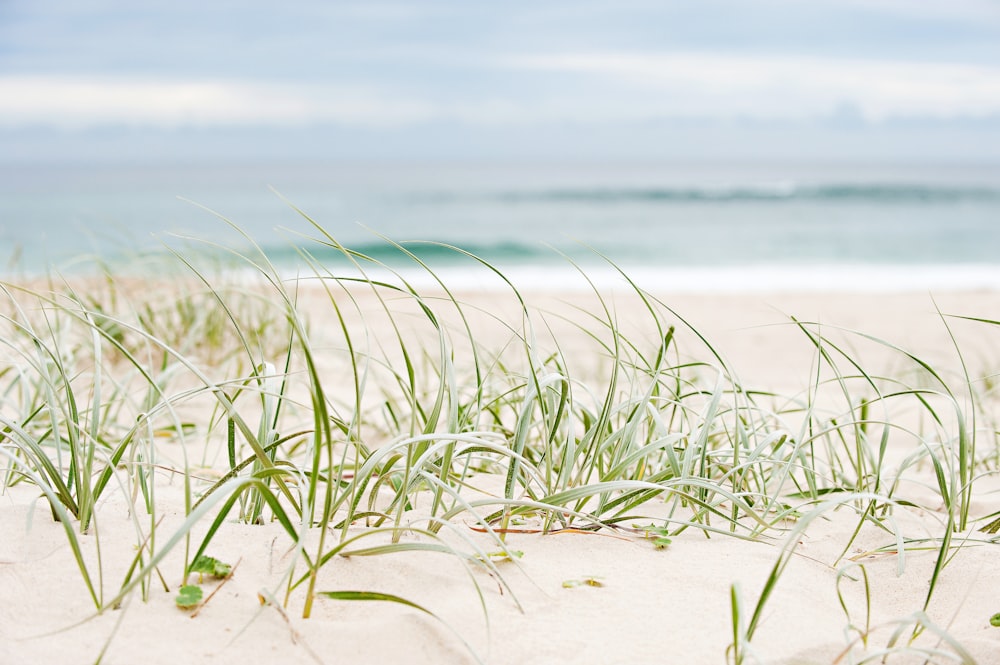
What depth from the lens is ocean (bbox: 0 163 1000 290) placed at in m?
11.6

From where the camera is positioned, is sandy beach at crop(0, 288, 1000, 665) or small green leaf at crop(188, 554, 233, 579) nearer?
sandy beach at crop(0, 288, 1000, 665)

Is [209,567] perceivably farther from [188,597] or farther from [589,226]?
[589,226]

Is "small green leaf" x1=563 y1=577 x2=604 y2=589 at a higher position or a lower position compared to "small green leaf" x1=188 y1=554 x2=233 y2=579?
higher

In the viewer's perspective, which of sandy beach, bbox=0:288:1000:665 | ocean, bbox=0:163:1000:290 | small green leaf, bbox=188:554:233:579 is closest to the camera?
sandy beach, bbox=0:288:1000:665

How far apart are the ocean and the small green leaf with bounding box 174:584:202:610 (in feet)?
8.84

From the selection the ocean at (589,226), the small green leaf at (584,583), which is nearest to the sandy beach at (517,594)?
the small green leaf at (584,583)

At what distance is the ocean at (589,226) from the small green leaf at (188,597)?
8.84 ft

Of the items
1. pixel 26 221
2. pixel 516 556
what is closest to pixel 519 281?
pixel 516 556

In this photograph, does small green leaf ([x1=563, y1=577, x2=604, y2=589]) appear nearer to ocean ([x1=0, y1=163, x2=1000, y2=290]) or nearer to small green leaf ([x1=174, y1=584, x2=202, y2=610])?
small green leaf ([x1=174, y1=584, x2=202, y2=610])

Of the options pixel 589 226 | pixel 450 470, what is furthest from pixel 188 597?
pixel 589 226

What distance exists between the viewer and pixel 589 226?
64.8 ft

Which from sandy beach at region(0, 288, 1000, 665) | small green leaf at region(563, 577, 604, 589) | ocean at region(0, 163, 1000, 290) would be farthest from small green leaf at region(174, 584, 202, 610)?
ocean at region(0, 163, 1000, 290)

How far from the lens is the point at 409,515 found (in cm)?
133

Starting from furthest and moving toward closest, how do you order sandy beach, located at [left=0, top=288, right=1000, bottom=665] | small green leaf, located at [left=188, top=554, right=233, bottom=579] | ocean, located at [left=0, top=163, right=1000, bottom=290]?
ocean, located at [left=0, top=163, right=1000, bottom=290] < small green leaf, located at [left=188, top=554, right=233, bottom=579] < sandy beach, located at [left=0, top=288, right=1000, bottom=665]
